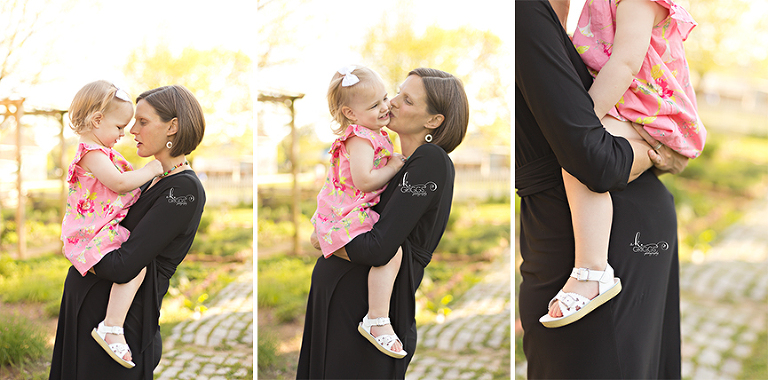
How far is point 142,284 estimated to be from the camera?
7.31 feet

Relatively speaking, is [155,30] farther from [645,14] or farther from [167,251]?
[645,14]

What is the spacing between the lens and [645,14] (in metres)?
1.59

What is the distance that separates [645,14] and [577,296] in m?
0.92

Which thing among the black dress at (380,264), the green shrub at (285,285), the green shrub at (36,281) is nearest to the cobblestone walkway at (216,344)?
the green shrub at (285,285)

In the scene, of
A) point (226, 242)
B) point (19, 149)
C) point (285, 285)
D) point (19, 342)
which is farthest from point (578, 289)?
point (19, 149)

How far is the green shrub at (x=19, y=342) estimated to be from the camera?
3.82 metres

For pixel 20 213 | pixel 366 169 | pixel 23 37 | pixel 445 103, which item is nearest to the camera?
pixel 366 169

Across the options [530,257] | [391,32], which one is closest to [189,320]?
[391,32]

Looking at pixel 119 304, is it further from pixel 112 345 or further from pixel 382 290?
pixel 382 290

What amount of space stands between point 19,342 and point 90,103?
274 cm

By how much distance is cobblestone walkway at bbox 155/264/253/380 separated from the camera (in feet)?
13.6

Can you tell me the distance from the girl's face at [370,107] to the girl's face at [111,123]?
1.01 metres

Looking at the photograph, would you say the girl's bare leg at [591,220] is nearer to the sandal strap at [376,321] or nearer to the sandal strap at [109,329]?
the sandal strap at [376,321]

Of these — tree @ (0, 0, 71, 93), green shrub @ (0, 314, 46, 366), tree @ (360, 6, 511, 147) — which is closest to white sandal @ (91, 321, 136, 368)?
green shrub @ (0, 314, 46, 366)
